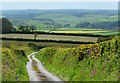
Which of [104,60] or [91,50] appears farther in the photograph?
[91,50]

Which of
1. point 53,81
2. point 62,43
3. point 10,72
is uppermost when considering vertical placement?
point 10,72

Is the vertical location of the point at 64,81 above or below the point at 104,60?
below

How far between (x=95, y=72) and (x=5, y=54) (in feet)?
30.1

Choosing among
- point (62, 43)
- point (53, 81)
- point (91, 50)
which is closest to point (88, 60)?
point (91, 50)

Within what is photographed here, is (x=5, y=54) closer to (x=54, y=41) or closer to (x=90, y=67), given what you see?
(x=90, y=67)

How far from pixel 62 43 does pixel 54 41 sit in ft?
13.3

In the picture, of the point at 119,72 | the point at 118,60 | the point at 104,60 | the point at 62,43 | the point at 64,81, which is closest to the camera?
the point at 119,72

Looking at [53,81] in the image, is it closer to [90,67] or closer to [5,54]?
[90,67]

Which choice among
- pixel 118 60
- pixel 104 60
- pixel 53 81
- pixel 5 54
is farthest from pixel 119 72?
pixel 5 54

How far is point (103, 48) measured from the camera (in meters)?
25.8

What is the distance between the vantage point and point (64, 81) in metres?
25.2

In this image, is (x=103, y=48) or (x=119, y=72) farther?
(x=103, y=48)

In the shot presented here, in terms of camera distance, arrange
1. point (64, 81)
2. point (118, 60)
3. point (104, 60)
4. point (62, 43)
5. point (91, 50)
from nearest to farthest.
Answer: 1. point (118, 60)
2. point (104, 60)
3. point (64, 81)
4. point (91, 50)
5. point (62, 43)

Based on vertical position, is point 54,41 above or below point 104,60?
below
